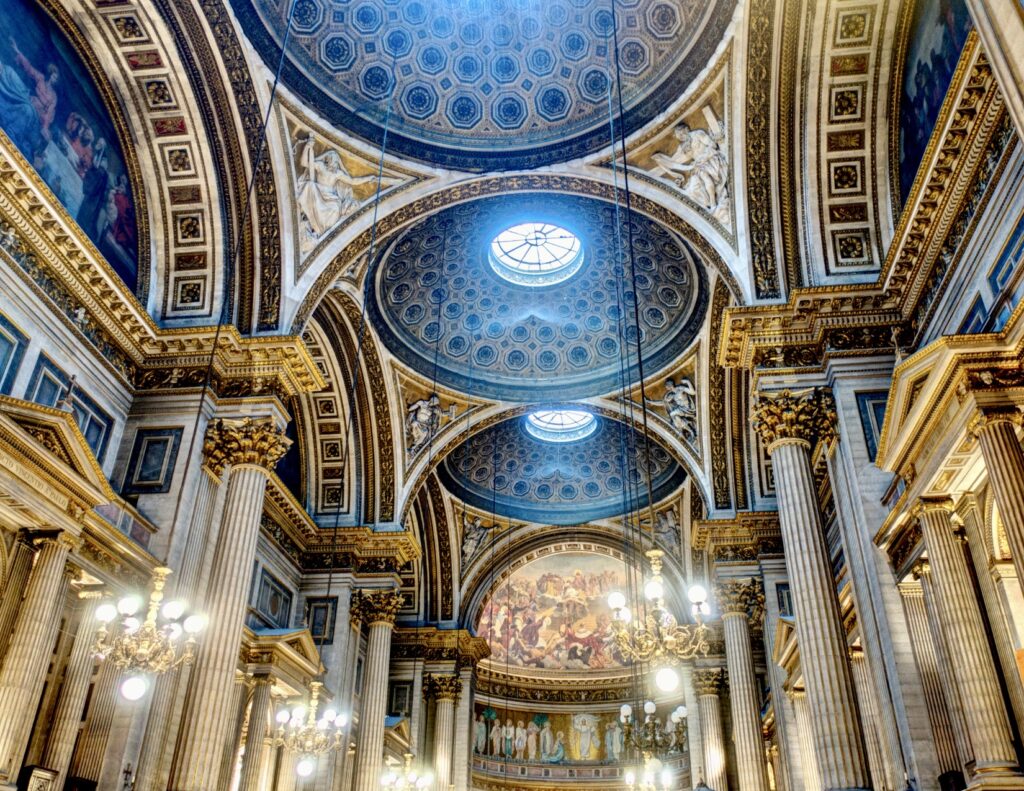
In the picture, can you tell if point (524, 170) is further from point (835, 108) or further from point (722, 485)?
point (722, 485)

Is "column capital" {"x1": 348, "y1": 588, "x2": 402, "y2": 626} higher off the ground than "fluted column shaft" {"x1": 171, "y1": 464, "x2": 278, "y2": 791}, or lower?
higher

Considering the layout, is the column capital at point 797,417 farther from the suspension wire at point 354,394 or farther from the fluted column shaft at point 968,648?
the suspension wire at point 354,394

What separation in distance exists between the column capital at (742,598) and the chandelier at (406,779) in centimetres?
825

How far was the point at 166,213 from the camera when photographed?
1391cm

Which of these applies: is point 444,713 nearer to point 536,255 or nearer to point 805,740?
point 805,740

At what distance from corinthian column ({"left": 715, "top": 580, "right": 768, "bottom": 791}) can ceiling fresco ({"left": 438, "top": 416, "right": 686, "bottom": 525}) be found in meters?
6.92

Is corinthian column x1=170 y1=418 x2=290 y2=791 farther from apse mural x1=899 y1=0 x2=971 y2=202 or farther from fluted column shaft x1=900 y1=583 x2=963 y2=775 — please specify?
apse mural x1=899 y1=0 x2=971 y2=202

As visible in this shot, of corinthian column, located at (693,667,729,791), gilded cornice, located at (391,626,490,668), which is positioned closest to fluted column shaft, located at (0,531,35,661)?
corinthian column, located at (693,667,729,791)

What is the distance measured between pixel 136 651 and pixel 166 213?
7609 millimetres

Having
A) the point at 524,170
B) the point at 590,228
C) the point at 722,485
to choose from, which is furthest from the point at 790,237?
the point at 722,485

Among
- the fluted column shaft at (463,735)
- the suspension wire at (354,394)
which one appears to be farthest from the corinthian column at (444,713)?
the suspension wire at (354,394)

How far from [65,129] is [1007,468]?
12.0 metres

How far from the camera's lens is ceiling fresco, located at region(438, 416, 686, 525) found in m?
26.4

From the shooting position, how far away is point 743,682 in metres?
18.2
